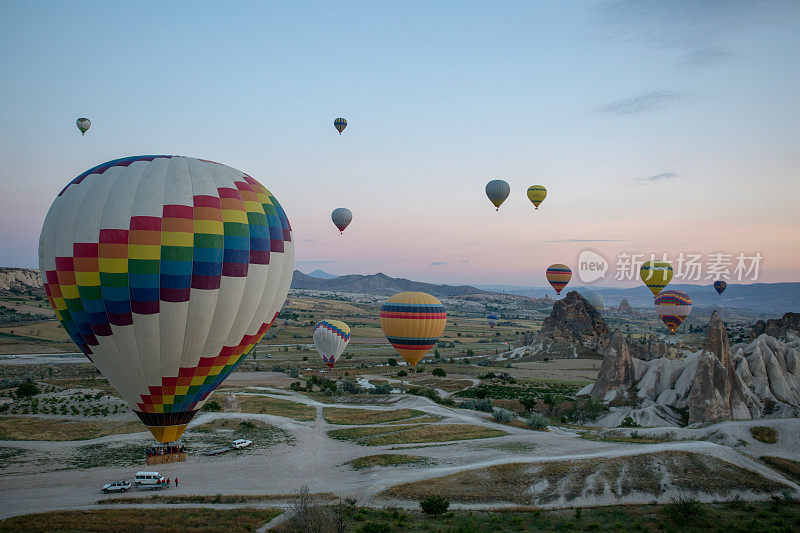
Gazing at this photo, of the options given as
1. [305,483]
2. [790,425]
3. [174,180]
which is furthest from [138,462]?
[790,425]

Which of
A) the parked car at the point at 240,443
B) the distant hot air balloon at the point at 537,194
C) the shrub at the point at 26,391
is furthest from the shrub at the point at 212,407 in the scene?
the distant hot air balloon at the point at 537,194

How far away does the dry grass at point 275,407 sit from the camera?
49125mm

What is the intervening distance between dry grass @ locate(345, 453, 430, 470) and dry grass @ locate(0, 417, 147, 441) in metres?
21.3

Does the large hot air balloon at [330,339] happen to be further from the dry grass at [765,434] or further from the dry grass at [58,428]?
the dry grass at [765,434]

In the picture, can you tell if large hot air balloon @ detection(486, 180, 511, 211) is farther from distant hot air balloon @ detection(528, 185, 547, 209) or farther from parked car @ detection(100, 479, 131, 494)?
parked car @ detection(100, 479, 131, 494)

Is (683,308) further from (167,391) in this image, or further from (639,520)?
(167,391)

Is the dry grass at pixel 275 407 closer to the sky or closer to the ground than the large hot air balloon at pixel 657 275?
closer to the ground

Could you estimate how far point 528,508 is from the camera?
2503 centimetres

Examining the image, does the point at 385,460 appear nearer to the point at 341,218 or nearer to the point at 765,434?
the point at 765,434

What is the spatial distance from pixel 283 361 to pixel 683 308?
82.0 meters

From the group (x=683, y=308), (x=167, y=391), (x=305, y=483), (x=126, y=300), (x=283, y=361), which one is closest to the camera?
(x=126, y=300)

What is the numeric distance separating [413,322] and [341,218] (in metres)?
37.2

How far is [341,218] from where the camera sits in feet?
301

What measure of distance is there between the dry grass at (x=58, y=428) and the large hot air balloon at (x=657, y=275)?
306ft
